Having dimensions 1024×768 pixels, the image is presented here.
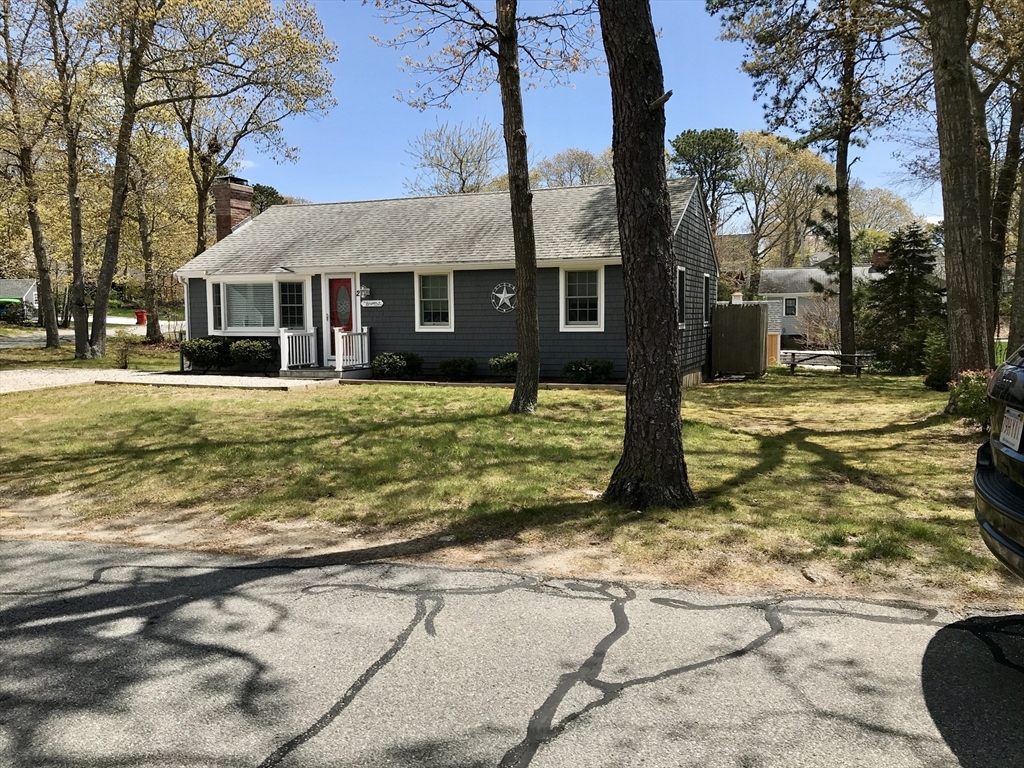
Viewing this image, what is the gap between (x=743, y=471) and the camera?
714 cm

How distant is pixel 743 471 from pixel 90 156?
24.9 metres

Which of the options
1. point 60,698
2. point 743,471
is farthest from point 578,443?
point 60,698

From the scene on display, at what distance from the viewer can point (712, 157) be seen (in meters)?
42.1

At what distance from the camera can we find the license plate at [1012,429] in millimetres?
3105

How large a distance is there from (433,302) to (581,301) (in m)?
3.69

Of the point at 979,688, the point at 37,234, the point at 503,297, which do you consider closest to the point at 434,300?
the point at 503,297

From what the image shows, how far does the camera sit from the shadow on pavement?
8.23ft

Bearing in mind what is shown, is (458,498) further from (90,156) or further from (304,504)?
(90,156)

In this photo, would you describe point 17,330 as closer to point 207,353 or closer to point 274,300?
point 207,353

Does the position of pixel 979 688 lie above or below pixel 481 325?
below

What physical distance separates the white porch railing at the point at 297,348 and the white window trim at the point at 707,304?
9774 millimetres

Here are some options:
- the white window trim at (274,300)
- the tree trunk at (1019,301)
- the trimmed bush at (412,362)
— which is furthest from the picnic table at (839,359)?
the white window trim at (274,300)

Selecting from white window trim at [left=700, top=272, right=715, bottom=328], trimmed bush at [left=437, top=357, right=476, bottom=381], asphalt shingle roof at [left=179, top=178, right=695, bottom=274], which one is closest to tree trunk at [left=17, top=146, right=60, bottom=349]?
asphalt shingle roof at [left=179, top=178, right=695, bottom=274]

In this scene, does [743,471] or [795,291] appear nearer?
[743,471]
